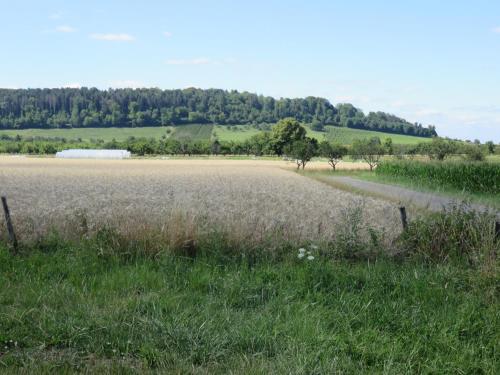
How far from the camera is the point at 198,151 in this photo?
545 feet

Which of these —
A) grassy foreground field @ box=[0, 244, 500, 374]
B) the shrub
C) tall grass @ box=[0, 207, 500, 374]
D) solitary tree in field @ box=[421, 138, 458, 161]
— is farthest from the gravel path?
solitary tree in field @ box=[421, 138, 458, 161]

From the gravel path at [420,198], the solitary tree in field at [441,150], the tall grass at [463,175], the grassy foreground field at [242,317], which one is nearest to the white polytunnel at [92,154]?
the solitary tree in field at [441,150]

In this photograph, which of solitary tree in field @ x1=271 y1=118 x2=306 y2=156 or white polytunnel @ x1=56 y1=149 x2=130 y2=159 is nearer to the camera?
solitary tree in field @ x1=271 y1=118 x2=306 y2=156

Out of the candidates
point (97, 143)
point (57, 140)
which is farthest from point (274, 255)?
point (57, 140)

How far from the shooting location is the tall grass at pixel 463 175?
33906mm

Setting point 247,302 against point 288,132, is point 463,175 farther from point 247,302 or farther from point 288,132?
point 288,132

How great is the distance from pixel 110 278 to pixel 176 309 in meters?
2.09

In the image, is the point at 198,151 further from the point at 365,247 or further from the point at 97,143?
the point at 365,247

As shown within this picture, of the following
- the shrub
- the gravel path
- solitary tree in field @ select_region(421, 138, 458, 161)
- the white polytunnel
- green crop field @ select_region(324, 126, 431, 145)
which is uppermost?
green crop field @ select_region(324, 126, 431, 145)

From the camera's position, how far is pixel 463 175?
1421 inches

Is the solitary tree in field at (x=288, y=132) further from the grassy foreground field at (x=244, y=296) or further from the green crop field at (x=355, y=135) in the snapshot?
the grassy foreground field at (x=244, y=296)

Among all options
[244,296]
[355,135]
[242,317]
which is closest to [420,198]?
[244,296]

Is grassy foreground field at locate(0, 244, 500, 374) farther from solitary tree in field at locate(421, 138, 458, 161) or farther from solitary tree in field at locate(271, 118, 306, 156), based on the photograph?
solitary tree in field at locate(271, 118, 306, 156)

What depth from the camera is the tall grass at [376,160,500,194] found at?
33.9 meters
